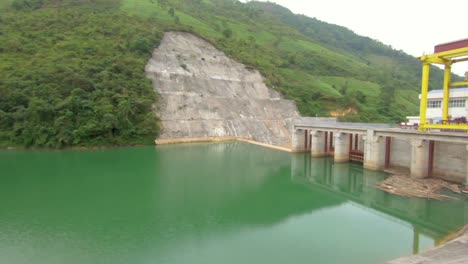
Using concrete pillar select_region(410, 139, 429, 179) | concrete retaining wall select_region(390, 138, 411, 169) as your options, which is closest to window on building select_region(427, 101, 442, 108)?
concrete retaining wall select_region(390, 138, 411, 169)

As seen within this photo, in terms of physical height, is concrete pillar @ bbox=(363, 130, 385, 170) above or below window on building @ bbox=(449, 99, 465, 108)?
below

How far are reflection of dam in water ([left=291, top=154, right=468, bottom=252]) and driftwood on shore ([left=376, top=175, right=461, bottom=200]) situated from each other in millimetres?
540

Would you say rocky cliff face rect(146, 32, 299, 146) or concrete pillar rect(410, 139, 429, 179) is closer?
concrete pillar rect(410, 139, 429, 179)

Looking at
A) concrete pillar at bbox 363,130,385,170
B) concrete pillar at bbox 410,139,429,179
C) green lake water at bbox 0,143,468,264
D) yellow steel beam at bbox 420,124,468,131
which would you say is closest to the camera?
green lake water at bbox 0,143,468,264

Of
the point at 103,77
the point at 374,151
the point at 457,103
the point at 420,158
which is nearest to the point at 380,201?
the point at 420,158

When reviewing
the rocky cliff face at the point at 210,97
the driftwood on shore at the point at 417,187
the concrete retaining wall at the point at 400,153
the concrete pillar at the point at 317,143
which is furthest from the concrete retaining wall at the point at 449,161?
the rocky cliff face at the point at 210,97

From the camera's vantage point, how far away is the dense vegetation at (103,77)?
112ft

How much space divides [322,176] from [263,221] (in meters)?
11.8

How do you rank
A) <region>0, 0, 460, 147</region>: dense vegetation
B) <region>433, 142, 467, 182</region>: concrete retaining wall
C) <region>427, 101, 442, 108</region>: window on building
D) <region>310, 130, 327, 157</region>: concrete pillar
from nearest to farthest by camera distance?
1. <region>433, 142, 467, 182</region>: concrete retaining wall
2. <region>427, 101, 442, 108</region>: window on building
3. <region>310, 130, 327, 157</region>: concrete pillar
4. <region>0, 0, 460, 147</region>: dense vegetation

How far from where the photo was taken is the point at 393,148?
2623 cm

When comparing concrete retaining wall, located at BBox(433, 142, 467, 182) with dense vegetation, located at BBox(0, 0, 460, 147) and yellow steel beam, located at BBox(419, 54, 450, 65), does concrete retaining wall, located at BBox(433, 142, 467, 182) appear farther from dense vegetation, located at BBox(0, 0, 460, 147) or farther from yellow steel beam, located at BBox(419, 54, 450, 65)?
dense vegetation, located at BBox(0, 0, 460, 147)

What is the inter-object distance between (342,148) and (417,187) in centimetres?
1026

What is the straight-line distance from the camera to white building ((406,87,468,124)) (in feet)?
85.6

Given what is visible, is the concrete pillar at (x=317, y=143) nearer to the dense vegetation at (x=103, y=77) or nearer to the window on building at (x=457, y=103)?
the window on building at (x=457, y=103)
